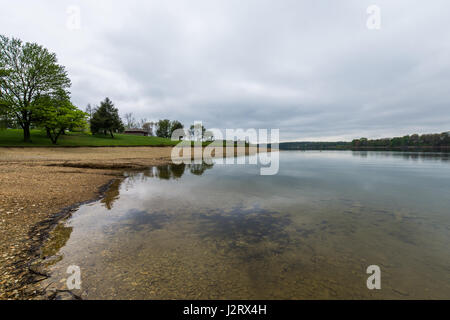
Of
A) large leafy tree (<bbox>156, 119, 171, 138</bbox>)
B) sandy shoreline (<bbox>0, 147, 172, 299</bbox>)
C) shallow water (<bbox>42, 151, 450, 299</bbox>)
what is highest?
large leafy tree (<bbox>156, 119, 171, 138</bbox>)

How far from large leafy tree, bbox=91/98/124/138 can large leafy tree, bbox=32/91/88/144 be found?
21.5 m

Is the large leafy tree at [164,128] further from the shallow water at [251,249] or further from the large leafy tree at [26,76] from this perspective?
the shallow water at [251,249]

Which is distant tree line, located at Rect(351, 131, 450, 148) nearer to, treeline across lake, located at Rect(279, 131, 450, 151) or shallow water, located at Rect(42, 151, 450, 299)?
treeline across lake, located at Rect(279, 131, 450, 151)

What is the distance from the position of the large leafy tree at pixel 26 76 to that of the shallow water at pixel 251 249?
4021 centimetres

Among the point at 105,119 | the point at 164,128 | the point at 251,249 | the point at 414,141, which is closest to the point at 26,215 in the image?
the point at 251,249

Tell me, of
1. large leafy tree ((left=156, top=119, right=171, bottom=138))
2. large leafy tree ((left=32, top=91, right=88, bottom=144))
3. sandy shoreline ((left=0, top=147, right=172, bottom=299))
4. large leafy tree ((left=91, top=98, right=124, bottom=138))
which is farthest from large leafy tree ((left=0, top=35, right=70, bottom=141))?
large leafy tree ((left=156, top=119, right=171, bottom=138))

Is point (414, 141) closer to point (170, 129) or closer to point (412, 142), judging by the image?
point (412, 142)

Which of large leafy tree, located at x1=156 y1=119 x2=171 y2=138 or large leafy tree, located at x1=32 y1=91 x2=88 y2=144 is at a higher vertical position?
large leafy tree, located at x1=156 y1=119 x2=171 y2=138

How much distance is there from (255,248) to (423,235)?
569cm

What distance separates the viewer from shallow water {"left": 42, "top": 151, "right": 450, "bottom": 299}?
11.8ft

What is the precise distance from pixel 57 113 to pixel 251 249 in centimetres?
4615

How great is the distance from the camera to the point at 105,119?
5878 centimetres

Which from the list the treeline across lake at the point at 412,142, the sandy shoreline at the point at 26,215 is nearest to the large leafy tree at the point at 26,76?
the sandy shoreline at the point at 26,215

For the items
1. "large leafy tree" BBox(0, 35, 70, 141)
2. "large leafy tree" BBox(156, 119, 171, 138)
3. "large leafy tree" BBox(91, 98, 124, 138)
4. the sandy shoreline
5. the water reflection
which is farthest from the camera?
"large leafy tree" BBox(156, 119, 171, 138)
